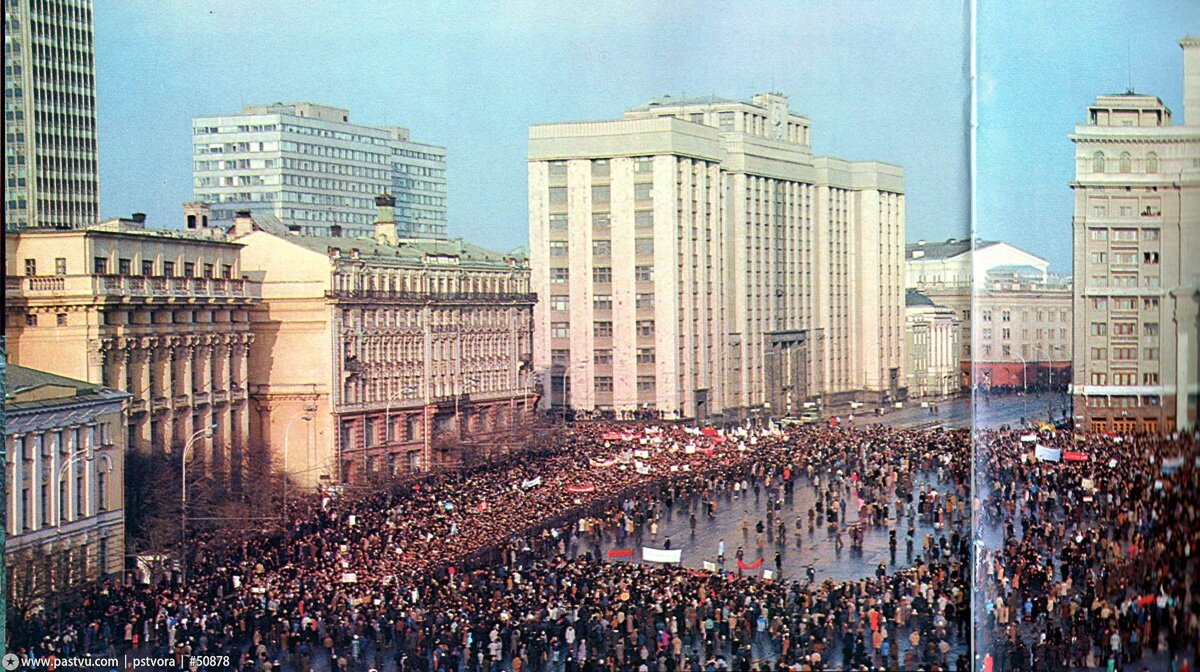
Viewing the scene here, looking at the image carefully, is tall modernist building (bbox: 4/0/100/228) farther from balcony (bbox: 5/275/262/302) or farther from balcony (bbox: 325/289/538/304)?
balcony (bbox: 325/289/538/304)

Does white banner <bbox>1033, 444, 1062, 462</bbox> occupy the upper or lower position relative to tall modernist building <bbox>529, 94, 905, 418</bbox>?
lower

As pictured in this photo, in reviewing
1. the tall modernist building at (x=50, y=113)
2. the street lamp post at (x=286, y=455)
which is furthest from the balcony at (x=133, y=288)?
the street lamp post at (x=286, y=455)

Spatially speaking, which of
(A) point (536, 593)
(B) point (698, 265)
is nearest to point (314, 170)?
(B) point (698, 265)

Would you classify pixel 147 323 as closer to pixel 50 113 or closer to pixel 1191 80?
pixel 50 113

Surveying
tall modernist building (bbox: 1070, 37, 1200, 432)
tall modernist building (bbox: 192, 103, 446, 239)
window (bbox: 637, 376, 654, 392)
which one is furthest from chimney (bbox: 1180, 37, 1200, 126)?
tall modernist building (bbox: 192, 103, 446, 239)

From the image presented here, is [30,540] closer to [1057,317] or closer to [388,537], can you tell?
[388,537]
